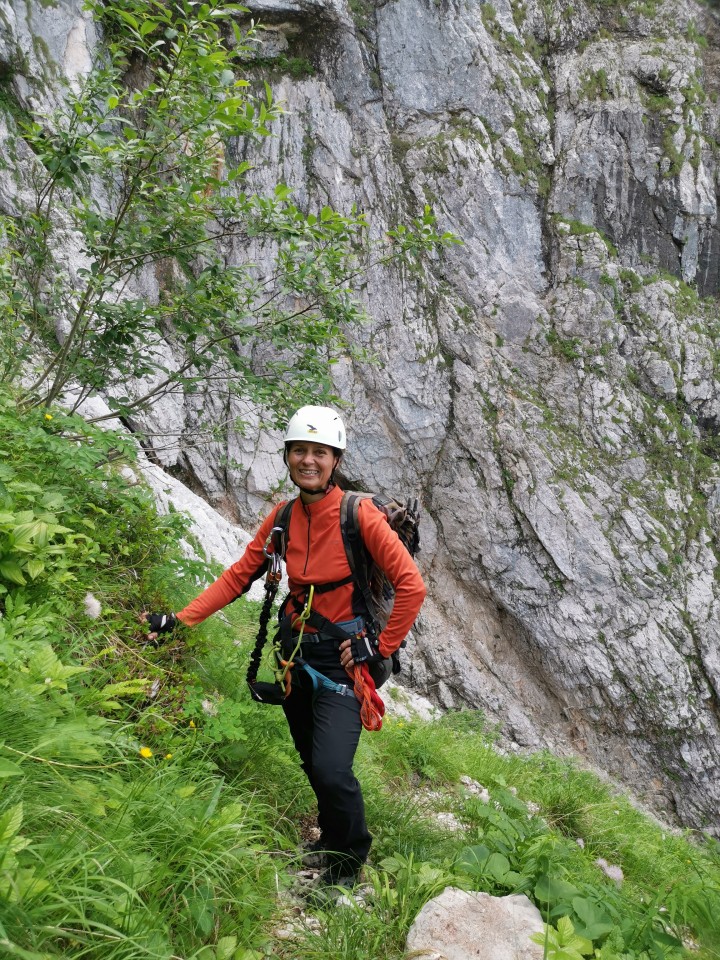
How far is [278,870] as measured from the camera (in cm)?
248

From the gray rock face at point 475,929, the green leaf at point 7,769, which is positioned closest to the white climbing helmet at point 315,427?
the green leaf at point 7,769

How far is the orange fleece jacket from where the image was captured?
9.32ft

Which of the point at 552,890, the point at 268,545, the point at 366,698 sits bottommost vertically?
the point at 552,890

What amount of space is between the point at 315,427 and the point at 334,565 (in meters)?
0.82

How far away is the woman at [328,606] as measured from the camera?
8.87 ft

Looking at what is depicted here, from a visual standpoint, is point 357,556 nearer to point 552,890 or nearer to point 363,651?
point 363,651

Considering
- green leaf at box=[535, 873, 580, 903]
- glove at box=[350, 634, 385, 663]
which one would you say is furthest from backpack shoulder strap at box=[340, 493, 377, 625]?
green leaf at box=[535, 873, 580, 903]

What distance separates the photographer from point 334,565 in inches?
115

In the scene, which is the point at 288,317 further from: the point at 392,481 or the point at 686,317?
the point at 686,317

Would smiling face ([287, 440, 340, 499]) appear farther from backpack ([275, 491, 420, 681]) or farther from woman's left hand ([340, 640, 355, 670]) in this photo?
woman's left hand ([340, 640, 355, 670])

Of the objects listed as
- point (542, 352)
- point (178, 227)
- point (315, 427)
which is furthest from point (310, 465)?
point (542, 352)

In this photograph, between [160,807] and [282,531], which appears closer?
[160,807]

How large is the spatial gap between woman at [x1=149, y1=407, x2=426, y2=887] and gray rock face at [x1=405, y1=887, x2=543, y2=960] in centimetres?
57

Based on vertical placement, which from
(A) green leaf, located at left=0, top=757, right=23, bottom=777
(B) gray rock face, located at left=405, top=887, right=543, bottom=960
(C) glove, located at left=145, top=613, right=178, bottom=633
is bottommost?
(B) gray rock face, located at left=405, top=887, right=543, bottom=960
